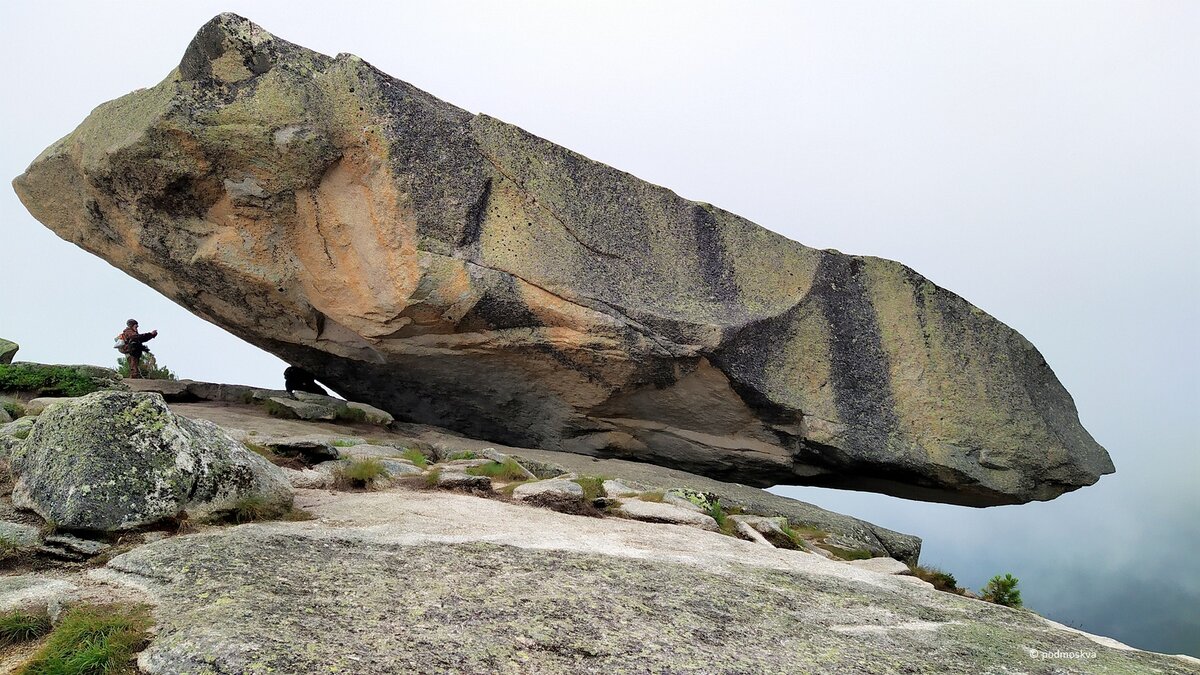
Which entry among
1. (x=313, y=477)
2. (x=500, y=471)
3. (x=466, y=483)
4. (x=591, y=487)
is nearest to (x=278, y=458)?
(x=313, y=477)

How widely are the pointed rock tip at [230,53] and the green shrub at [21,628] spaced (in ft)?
34.5

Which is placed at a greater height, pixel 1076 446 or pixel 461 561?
pixel 1076 446

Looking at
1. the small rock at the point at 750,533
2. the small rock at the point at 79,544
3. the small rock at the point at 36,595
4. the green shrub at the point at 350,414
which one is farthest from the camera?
the green shrub at the point at 350,414

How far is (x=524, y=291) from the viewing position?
1421 cm

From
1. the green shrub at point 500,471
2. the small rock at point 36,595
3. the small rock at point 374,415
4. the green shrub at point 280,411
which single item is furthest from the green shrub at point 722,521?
the green shrub at point 280,411

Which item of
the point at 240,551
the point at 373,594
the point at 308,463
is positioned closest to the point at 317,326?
the point at 308,463

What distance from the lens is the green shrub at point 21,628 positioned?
511 cm

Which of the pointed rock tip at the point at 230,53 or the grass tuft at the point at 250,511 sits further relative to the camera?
the pointed rock tip at the point at 230,53

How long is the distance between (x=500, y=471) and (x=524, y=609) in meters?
6.22

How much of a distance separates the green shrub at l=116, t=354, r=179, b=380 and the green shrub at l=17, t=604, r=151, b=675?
1627cm

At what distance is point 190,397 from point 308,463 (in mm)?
7911

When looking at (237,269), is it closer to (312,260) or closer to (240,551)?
(312,260)

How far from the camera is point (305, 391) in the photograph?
1820 cm

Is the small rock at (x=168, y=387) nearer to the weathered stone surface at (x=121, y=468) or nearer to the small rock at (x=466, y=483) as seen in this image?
the small rock at (x=466, y=483)
